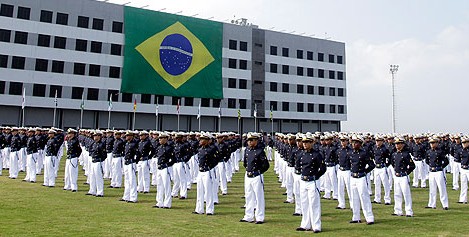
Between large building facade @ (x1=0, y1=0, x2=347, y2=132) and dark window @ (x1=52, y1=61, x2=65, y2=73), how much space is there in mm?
112

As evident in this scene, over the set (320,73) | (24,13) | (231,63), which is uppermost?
(24,13)

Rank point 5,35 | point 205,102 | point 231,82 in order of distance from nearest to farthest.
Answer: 1. point 5,35
2. point 205,102
3. point 231,82

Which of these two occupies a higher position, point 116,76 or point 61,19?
point 61,19

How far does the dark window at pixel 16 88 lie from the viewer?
48969mm

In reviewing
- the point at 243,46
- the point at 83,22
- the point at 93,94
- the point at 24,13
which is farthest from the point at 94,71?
the point at 243,46

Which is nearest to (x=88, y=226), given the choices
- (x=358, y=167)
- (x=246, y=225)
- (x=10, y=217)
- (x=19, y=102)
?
(x=10, y=217)

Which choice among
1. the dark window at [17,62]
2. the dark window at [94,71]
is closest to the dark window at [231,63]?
the dark window at [94,71]

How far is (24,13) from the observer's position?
50.1m

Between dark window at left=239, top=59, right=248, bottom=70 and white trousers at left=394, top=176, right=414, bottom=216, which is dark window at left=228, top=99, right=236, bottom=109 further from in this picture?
white trousers at left=394, top=176, right=414, bottom=216

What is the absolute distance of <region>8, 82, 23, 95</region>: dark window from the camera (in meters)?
49.0

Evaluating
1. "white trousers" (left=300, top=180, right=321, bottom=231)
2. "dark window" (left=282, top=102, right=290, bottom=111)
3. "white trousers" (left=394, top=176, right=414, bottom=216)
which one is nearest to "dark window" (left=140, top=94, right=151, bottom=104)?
"dark window" (left=282, top=102, right=290, bottom=111)

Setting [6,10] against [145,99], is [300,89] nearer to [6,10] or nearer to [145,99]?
[145,99]

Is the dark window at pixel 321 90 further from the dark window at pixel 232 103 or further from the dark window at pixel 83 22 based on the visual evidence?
the dark window at pixel 83 22

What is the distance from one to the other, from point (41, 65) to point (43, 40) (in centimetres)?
301
